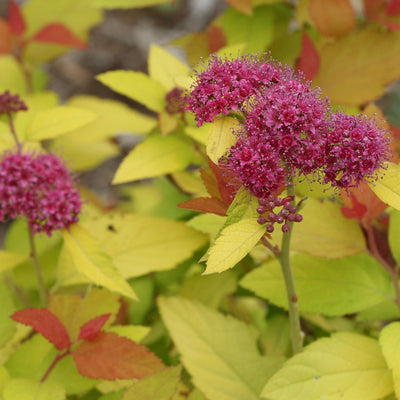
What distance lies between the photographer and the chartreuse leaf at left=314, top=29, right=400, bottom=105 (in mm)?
1052

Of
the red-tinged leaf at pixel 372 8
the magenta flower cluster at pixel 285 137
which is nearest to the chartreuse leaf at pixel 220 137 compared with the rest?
the magenta flower cluster at pixel 285 137

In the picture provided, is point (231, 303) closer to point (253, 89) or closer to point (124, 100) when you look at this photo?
point (253, 89)

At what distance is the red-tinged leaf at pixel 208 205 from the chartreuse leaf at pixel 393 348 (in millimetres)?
278

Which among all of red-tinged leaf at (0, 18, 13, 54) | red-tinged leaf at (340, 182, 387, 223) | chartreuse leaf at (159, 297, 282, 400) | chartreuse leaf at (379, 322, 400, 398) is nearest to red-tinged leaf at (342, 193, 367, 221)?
red-tinged leaf at (340, 182, 387, 223)

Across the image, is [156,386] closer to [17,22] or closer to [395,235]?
[395,235]

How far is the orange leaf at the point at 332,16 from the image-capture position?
1.09 meters

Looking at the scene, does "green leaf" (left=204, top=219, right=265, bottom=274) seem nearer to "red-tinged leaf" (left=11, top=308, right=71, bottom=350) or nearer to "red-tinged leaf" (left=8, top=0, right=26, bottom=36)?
"red-tinged leaf" (left=11, top=308, right=71, bottom=350)

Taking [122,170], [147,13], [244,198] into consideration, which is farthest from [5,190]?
[147,13]

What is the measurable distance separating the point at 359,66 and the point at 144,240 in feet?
1.81

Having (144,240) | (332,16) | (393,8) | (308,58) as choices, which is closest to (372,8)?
(393,8)

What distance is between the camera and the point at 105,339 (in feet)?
2.56

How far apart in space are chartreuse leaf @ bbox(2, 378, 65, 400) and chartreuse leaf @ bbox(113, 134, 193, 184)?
0.35 metres

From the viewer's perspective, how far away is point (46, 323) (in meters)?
0.76

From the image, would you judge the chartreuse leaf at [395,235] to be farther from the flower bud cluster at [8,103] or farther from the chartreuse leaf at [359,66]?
the flower bud cluster at [8,103]
